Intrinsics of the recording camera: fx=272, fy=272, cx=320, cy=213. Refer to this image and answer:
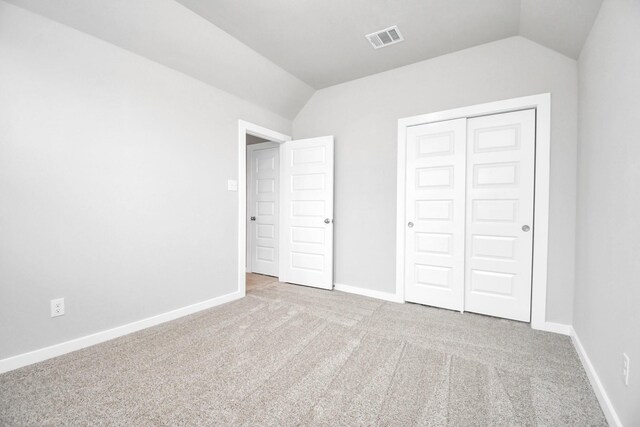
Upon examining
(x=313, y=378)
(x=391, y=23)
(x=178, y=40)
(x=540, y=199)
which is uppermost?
(x=391, y=23)

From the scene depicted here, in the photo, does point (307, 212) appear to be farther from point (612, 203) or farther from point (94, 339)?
point (612, 203)

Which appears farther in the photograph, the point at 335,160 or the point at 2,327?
the point at 335,160

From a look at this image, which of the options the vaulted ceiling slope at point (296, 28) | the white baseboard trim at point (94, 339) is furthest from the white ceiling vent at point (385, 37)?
the white baseboard trim at point (94, 339)

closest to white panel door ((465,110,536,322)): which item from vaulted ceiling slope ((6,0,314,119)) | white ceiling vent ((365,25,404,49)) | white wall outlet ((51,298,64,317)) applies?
white ceiling vent ((365,25,404,49))

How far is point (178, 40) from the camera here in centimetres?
238

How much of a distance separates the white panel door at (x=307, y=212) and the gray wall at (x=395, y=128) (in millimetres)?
163

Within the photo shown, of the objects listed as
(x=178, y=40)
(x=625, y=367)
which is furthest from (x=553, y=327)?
(x=178, y=40)

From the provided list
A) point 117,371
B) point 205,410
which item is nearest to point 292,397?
point 205,410

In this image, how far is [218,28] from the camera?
247 cm

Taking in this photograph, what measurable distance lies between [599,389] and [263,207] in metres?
4.02

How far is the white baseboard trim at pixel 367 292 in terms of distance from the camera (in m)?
3.19

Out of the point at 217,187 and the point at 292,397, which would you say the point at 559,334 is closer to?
the point at 292,397

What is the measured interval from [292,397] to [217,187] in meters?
2.23

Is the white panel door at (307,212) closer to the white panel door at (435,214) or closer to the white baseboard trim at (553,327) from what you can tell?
the white panel door at (435,214)
